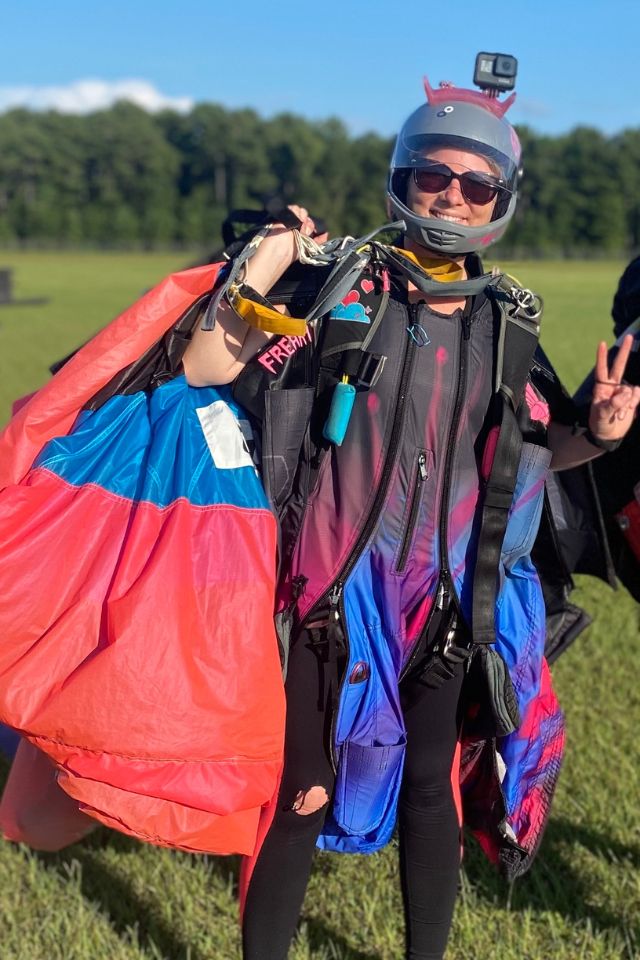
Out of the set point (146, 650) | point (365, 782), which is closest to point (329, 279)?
point (146, 650)

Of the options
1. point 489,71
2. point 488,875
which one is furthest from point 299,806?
point 489,71

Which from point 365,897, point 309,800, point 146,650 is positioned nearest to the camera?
point 146,650

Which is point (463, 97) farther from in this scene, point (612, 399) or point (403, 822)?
point (403, 822)

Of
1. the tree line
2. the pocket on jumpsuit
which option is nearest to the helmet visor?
the pocket on jumpsuit

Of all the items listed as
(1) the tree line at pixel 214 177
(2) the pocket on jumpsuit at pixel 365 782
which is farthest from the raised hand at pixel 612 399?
(1) the tree line at pixel 214 177

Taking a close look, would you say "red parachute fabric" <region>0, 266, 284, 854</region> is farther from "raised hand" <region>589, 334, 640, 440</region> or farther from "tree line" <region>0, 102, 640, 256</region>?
"tree line" <region>0, 102, 640, 256</region>

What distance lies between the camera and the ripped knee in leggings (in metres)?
2.04

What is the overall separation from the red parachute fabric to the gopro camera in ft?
2.80

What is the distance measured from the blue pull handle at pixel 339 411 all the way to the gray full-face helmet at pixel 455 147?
1.34 ft

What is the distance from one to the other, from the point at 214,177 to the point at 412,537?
88468 mm

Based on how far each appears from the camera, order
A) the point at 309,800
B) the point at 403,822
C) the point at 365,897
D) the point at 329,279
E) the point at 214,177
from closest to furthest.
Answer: the point at 329,279, the point at 309,800, the point at 403,822, the point at 365,897, the point at 214,177

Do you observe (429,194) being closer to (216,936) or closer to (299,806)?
(299,806)

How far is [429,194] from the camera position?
2.09 meters

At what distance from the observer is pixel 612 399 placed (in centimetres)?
208
